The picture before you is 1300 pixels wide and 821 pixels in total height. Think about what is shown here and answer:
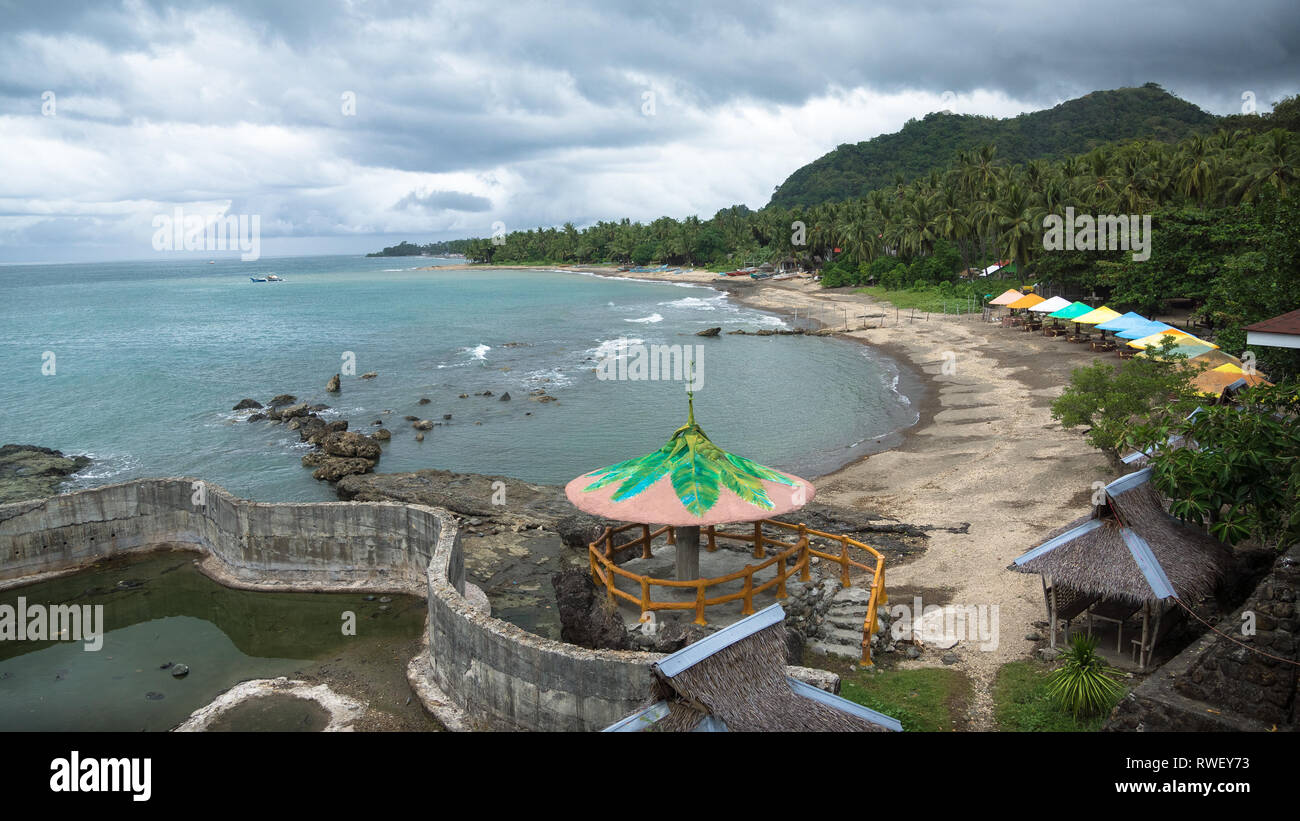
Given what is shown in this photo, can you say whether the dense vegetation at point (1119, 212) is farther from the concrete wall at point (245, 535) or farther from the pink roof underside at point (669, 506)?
the concrete wall at point (245, 535)

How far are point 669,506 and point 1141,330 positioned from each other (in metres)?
33.9

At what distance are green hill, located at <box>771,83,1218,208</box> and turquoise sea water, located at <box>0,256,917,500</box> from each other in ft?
Result: 320

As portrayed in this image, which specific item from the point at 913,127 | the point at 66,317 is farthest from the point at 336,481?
the point at 913,127

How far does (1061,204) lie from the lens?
202 ft

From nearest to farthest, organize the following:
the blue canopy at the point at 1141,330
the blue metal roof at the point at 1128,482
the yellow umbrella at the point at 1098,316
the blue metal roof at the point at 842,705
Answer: the blue metal roof at the point at 842,705
the blue metal roof at the point at 1128,482
the blue canopy at the point at 1141,330
the yellow umbrella at the point at 1098,316

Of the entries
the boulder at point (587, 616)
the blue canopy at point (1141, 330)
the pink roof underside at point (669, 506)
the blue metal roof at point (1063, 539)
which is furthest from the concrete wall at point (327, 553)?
the blue canopy at point (1141, 330)

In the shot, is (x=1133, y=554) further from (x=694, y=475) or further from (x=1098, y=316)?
(x=1098, y=316)

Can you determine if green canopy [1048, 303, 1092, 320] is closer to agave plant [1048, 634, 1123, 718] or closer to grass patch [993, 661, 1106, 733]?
grass patch [993, 661, 1106, 733]

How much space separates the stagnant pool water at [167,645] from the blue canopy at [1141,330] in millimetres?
34829

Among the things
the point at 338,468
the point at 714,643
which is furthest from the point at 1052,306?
the point at 714,643

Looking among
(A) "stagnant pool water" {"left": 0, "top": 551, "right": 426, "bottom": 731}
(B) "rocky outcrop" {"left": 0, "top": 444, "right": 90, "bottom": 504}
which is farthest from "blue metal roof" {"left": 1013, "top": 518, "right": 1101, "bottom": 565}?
(B) "rocky outcrop" {"left": 0, "top": 444, "right": 90, "bottom": 504}

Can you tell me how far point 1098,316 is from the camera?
4372 centimetres

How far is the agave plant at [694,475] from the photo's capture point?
44.8 feet
